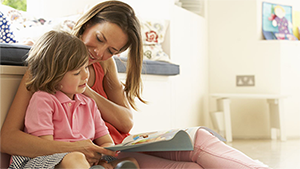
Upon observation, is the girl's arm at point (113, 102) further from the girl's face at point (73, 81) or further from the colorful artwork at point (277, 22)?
the colorful artwork at point (277, 22)

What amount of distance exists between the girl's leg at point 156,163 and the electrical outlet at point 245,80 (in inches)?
90.5

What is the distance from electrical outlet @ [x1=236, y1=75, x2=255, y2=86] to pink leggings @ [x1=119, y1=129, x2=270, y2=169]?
228 centimetres

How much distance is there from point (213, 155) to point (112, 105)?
402mm

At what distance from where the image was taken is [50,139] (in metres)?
0.91

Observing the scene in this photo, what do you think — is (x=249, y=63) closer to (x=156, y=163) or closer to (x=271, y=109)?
(x=271, y=109)

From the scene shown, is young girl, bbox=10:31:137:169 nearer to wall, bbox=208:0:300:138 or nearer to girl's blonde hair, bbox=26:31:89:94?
girl's blonde hair, bbox=26:31:89:94

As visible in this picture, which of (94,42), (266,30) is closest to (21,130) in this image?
(94,42)

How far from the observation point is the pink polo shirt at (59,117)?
0.91 metres

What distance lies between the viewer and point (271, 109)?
122 inches

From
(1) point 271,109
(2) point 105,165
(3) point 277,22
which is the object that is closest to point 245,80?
(1) point 271,109

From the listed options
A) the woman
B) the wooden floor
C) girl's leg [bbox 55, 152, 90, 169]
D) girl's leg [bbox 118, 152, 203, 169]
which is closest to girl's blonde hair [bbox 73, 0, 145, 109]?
the woman

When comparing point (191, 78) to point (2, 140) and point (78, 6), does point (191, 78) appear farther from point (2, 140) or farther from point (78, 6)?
point (2, 140)

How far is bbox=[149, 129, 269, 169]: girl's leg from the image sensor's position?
96 cm

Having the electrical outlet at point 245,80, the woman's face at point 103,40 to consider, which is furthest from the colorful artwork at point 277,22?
the woman's face at point 103,40
